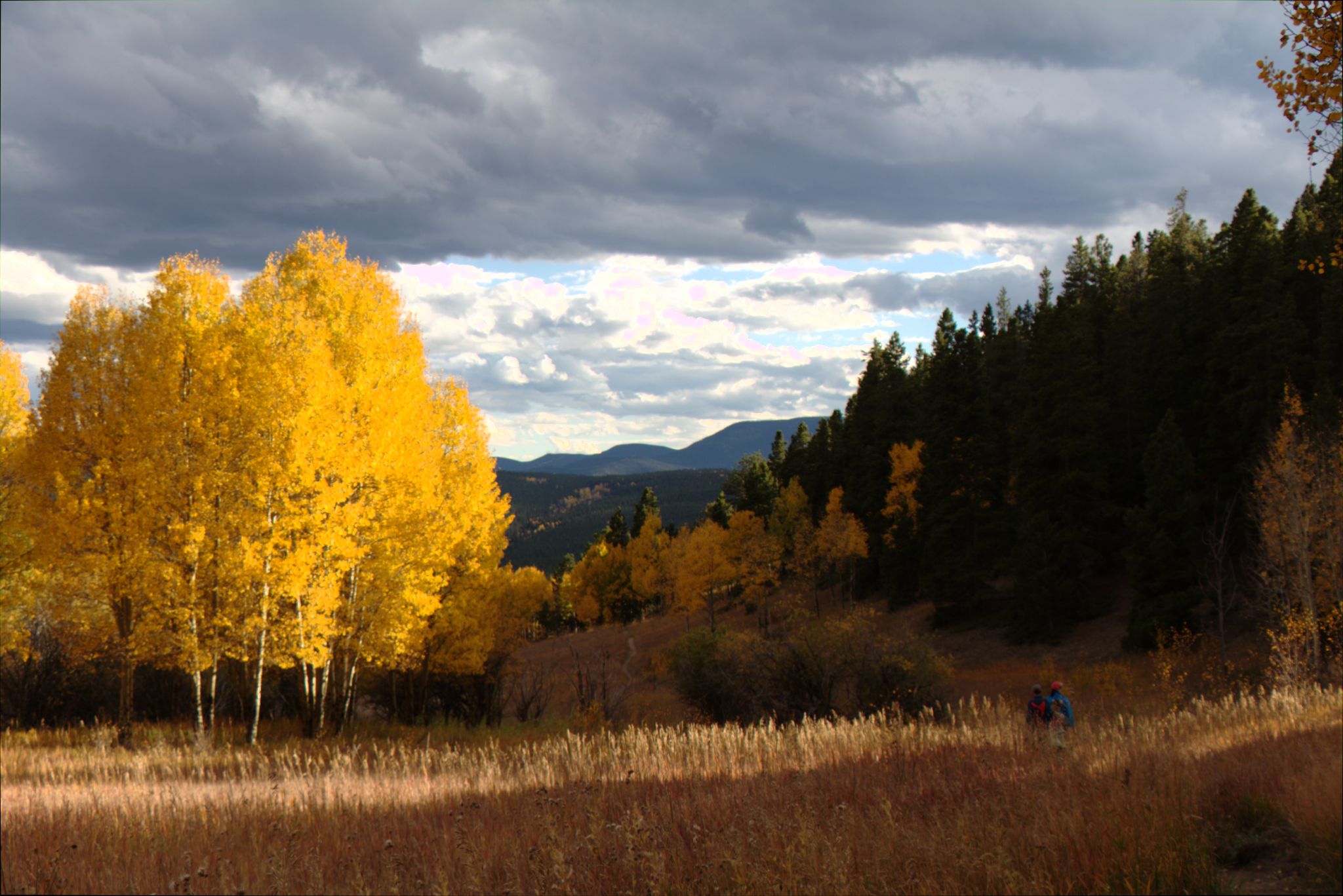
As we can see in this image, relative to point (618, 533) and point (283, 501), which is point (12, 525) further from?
point (618, 533)

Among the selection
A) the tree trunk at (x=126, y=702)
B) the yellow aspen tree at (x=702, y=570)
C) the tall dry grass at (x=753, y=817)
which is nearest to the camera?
the tall dry grass at (x=753, y=817)

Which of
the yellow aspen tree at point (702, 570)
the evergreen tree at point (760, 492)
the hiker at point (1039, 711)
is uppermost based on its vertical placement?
the evergreen tree at point (760, 492)

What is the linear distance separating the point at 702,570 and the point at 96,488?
45.6 m

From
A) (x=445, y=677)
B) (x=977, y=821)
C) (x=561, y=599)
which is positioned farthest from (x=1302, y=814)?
(x=561, y=599)

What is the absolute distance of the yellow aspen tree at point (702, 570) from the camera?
5909 centimetres

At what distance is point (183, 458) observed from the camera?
1623cm

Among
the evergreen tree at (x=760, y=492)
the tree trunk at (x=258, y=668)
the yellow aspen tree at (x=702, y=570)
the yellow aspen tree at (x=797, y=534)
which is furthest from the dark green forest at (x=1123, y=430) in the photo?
the tree trunk at (x=258, y=668)

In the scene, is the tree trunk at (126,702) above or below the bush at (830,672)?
above

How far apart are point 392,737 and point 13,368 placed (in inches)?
662

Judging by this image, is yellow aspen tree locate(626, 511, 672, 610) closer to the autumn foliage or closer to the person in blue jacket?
the autumn foliage

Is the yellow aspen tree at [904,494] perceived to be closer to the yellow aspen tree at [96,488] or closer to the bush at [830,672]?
the bush at [830,672]

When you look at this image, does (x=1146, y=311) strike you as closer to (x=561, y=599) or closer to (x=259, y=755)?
(x=259, y=755)

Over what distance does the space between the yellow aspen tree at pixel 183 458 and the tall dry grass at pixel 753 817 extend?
469 centimetres

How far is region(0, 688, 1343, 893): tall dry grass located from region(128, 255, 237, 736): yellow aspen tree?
4694 mm
